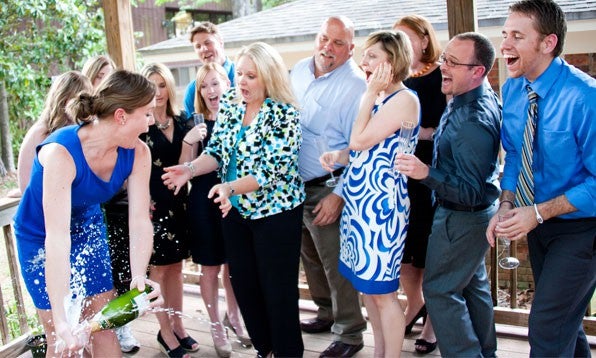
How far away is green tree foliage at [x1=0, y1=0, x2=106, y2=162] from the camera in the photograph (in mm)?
9078

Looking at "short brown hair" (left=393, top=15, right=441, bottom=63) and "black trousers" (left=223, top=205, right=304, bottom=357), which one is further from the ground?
"short brown hair" (left=393, top=15, right=441, bottom=63)

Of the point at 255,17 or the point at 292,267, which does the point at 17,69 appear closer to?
the point at 255,17

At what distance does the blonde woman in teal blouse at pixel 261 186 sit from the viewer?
2.70 m

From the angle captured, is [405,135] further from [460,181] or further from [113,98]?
[113,98]

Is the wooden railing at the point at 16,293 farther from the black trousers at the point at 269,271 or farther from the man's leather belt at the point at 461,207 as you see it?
the man's leather belt at the point at 461,207

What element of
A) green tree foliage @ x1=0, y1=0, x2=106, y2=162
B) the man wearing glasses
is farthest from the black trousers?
green tree foliage @ x1=0, y1=0, x2=106, y2=162

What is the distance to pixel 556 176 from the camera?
2262mm

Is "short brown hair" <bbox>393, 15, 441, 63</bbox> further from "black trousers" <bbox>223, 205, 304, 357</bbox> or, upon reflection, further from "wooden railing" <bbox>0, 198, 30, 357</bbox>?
"wooden railing" <bbox>0, 198, 30, 357</bbox>

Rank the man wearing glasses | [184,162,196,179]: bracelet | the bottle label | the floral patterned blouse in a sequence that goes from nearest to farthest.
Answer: the bottle label, the man wearing glasses, the floral patterned blouse, [184,162,196,179]: bracelet

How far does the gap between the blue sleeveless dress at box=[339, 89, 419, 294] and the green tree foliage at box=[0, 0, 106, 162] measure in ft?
24.5

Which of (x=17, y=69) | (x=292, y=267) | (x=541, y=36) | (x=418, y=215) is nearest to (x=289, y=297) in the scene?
(x=292, y=267)

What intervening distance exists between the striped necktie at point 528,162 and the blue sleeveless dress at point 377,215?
46 centimetres

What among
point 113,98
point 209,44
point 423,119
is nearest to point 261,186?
point 113,98

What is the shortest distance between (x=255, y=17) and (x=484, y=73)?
8.45m
